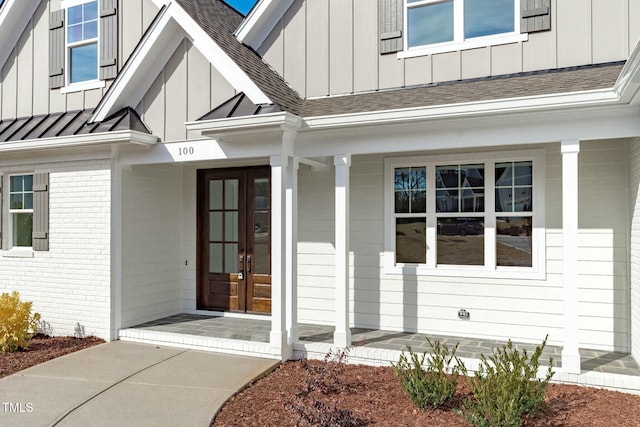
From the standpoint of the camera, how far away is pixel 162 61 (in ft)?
23.4

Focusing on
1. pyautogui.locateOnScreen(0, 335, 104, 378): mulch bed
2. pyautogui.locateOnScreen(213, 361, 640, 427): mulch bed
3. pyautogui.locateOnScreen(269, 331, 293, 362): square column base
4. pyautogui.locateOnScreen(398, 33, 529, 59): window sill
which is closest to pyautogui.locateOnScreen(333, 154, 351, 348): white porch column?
pyautogui.locateOnScreen(269, 331, 293, 362): square column base

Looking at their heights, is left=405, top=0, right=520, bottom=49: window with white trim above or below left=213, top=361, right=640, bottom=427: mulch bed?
above

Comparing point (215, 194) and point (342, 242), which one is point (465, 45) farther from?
point (215, 194)

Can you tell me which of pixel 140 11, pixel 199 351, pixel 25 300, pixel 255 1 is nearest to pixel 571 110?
pixel 255 1

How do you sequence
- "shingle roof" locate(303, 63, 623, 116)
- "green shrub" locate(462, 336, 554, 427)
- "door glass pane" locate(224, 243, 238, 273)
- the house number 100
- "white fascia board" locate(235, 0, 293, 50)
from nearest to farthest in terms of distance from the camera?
"green shrub" locate(462, 336, 554, 427)
"shingle roof" locate(303, 63, 623, 116)
the house number 100
"white fascia board" locate(235, 0, 293, 50)
"door glass pane" locate(224, 243, 238, 273)

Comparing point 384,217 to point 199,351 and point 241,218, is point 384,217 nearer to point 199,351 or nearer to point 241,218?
point 241,218

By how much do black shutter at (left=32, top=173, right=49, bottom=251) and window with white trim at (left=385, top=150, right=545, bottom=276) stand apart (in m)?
5.56

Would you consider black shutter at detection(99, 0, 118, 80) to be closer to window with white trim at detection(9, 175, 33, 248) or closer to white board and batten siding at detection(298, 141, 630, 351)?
window with white trim at detection(9, 175, 33, 248)

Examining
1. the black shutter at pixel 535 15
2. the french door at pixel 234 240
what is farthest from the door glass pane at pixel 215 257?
the black shutter at pixel 535 15

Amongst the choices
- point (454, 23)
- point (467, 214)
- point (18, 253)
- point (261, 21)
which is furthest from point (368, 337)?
point (18, 253)

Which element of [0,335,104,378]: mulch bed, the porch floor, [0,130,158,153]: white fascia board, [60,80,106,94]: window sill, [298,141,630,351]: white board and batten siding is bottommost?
[0,335,104,378]: mulch bed

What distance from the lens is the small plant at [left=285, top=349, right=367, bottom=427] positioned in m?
4.07

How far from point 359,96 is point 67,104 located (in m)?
5.26

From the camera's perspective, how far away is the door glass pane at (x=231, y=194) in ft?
26.9
